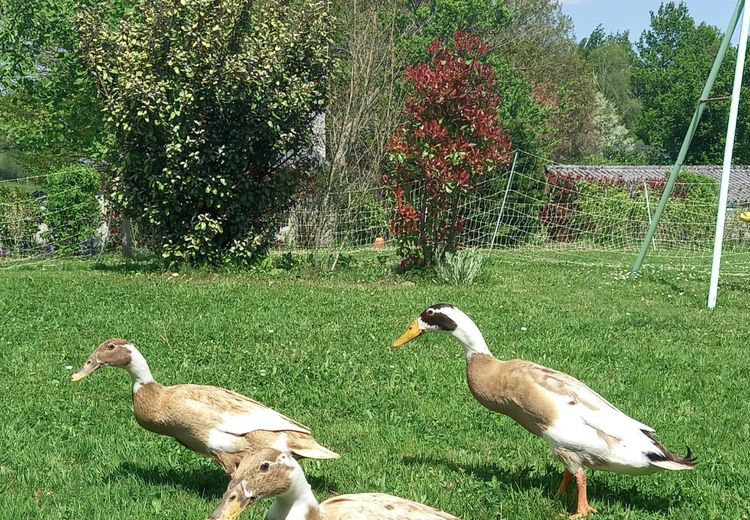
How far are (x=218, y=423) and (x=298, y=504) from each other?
159cm

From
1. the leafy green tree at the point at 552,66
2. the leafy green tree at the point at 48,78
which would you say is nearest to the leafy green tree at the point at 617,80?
the leafy green tree at the point at 552,66

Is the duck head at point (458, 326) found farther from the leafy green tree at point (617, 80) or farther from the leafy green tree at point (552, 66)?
the leafy green tree at point (617, 80)

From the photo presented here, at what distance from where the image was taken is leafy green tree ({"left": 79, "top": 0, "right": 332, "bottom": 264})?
1503 cm

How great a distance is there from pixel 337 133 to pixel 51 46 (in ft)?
31.1

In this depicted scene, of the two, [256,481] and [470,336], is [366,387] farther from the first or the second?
[256,481]

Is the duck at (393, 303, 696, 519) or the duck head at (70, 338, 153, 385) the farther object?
the duck head at (70, 338, 153, 385)

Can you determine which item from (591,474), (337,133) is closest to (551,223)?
(337,133)

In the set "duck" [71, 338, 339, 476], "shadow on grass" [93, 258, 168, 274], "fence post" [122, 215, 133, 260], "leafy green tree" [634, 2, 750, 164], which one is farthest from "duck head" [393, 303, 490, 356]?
"leafy green tree" [634, 2, 750, 164]

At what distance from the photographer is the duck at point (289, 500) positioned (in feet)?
8.96

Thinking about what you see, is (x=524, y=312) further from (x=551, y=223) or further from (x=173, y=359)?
(x=551, y=223)

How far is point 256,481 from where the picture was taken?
2736 mm

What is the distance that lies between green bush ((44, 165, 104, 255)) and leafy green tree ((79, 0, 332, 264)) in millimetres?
5510

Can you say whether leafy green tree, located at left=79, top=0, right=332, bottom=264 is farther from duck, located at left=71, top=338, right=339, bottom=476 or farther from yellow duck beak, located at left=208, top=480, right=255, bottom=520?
yellow duck beak, located at left=208, top=480, right=255, bottom=520

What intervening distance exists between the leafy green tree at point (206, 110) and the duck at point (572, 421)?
11384 mm
